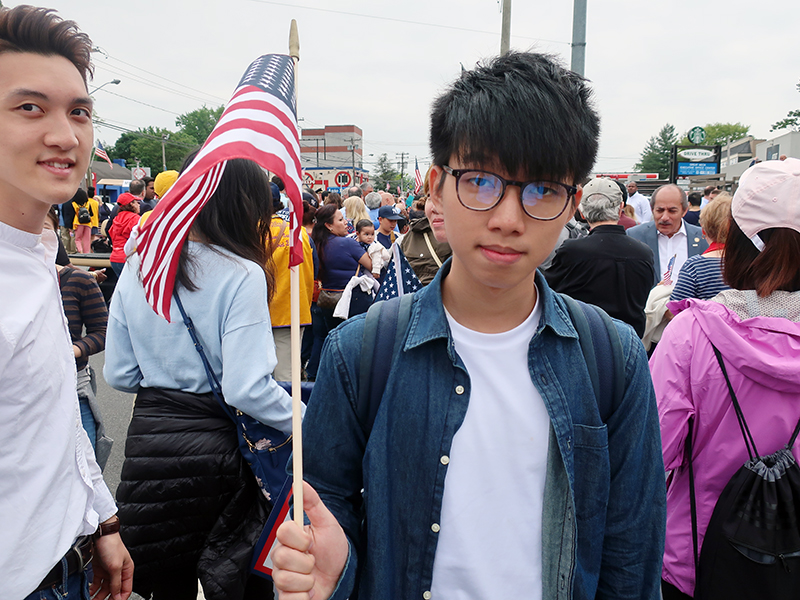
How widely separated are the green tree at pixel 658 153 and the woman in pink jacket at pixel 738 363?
113 metres

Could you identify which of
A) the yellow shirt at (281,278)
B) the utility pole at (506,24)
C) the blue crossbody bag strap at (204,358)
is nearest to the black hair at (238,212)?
the blue crossbody bag strap at (204,358)

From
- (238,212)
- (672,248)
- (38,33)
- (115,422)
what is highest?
(38,33)

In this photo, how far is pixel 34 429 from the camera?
1418mm

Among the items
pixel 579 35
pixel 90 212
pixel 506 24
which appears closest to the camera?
Result: pixel 579 35

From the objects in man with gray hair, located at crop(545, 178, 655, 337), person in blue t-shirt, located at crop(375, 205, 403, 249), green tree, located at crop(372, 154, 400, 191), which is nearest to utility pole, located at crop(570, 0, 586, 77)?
person in blue t-shirt, located at crop(375, 205, 403, 249)

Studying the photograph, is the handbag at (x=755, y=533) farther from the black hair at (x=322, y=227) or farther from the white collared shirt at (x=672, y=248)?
the black hair at (x=322, y=227)

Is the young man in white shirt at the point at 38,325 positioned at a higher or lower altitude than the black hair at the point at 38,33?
lower

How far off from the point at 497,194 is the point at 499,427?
54 centimetres

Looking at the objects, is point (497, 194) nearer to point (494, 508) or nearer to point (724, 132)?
point (494, 508)

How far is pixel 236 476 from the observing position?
7.55ft

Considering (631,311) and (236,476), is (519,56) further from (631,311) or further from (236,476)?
(631,311)

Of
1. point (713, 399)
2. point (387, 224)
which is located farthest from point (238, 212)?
point (387, 224)

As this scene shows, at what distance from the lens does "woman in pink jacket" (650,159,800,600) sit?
6.42 feet

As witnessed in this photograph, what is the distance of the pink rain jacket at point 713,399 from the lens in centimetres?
195
